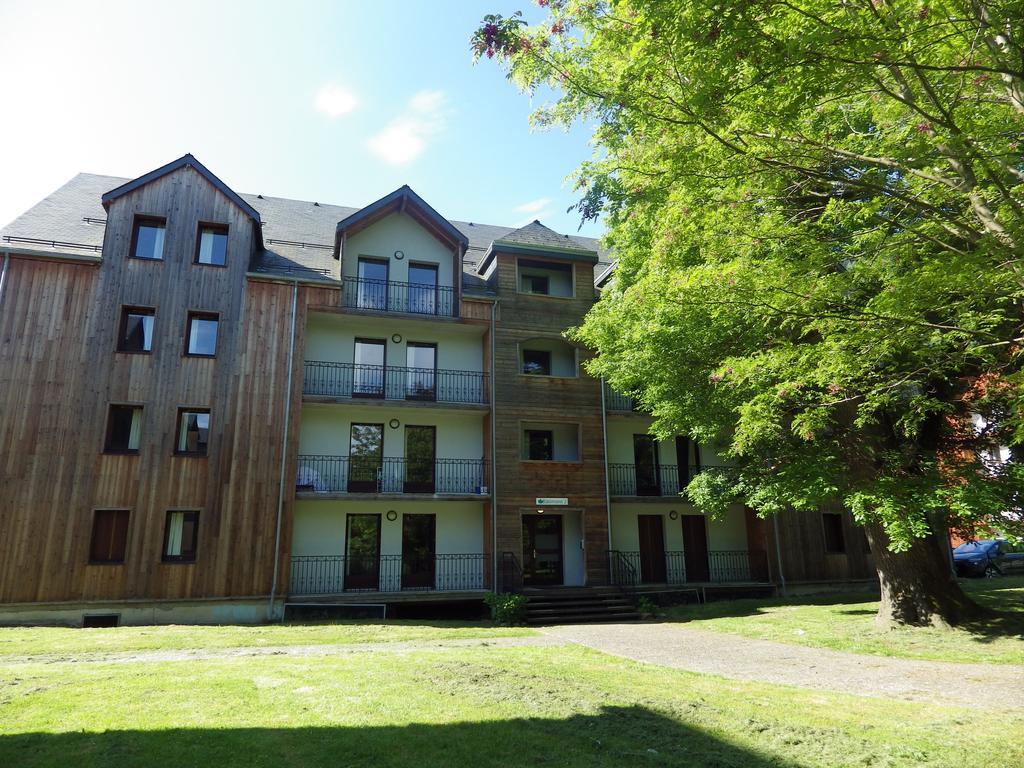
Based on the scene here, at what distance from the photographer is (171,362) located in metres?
16.8

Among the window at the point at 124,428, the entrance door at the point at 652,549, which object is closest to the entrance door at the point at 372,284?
the window at the point at 124,428

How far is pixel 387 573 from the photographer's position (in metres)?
18.2

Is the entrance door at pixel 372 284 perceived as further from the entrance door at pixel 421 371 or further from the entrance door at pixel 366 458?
the entrance door at pixel 366 458

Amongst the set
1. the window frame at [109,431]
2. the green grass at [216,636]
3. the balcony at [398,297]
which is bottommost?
the green grass at [216,636]

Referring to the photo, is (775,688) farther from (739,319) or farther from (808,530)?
(808,530)

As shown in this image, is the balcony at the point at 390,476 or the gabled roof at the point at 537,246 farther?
the gabled roof at the point at 537,246

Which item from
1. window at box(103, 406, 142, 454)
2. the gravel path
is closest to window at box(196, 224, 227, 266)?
window at box(103, 406, 142, 454)

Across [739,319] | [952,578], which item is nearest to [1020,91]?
[739,319]

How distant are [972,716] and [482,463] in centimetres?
1445

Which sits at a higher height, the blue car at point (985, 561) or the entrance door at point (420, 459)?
the entrance door at point (420, 459)

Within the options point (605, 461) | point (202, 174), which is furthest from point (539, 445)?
point (202, 174)

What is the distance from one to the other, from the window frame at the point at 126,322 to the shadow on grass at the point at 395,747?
13554 mm

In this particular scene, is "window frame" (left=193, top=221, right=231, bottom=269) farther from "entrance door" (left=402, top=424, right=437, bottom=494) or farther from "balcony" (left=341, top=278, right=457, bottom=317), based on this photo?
"entrance door" (left=402, top=424, right=437, bottom=494)

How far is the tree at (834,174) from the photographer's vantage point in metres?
4.73
